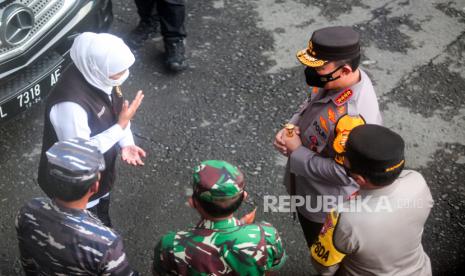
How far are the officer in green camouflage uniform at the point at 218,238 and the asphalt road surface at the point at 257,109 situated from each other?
1.39 meters

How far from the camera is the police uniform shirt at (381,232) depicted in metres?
2.31

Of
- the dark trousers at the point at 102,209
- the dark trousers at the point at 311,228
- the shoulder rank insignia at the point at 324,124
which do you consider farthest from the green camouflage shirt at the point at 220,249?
the dark trousers at the point at 102,209

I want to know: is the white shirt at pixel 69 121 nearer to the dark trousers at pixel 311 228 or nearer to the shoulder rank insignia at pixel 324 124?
the shoulder rank insignia at pixel 324 124

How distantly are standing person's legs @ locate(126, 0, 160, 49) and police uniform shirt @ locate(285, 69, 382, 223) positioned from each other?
2.88 meters

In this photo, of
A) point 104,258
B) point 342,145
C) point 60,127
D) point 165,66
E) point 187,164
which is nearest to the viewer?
point 104,258

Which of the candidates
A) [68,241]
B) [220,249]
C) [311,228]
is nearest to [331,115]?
[311,228]

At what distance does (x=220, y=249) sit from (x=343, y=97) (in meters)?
1.01

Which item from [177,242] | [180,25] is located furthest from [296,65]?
[177,242]

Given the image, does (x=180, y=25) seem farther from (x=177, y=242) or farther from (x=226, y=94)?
(x=177, y=242)

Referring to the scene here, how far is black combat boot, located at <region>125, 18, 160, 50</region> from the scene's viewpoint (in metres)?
5.60

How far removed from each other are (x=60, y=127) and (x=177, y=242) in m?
0.99

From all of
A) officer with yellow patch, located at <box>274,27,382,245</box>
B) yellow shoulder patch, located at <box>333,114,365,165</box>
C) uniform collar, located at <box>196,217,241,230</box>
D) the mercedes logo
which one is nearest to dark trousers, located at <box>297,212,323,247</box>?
officer with yellow patch, located at <box>274,27,382,245</box>

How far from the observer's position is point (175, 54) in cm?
521

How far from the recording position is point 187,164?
172 inches
